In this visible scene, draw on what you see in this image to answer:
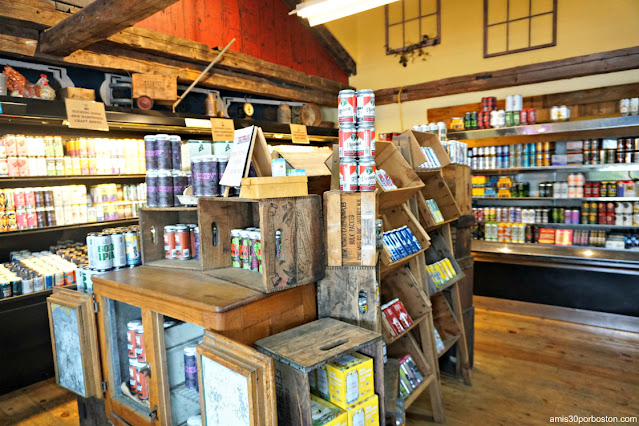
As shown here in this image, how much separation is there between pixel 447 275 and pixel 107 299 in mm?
2266

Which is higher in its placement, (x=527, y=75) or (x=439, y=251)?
(x=527, y=75)

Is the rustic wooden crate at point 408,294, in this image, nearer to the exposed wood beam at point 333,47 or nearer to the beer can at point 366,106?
the beer can at point 366,106

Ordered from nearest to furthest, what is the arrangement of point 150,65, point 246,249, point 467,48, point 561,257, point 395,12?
point 246,249 → point 150,65 → point 561,257 → point 467,48 → point 395,12

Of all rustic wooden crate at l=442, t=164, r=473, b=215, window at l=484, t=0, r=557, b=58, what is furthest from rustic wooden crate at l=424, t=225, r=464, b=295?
window at l=484, t=0, r=557, b=58

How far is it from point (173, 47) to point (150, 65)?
33cm

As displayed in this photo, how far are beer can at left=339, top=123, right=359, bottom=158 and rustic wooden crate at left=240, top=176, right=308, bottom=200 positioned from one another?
252 mm

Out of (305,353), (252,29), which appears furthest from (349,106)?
(252,29)

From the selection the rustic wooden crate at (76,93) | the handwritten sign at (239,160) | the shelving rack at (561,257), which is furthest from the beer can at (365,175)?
the shelving rack at (561,257)

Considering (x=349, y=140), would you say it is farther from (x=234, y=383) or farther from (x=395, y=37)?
(x=395, y=37)

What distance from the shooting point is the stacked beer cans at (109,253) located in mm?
2465

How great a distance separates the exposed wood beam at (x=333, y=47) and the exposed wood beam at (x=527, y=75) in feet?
2.94

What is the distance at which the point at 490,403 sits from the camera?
2990mm

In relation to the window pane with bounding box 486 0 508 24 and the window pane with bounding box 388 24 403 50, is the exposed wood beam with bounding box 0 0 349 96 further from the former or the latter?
the window pane with bounding box 486 0 508 24

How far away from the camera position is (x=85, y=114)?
3455 mm
